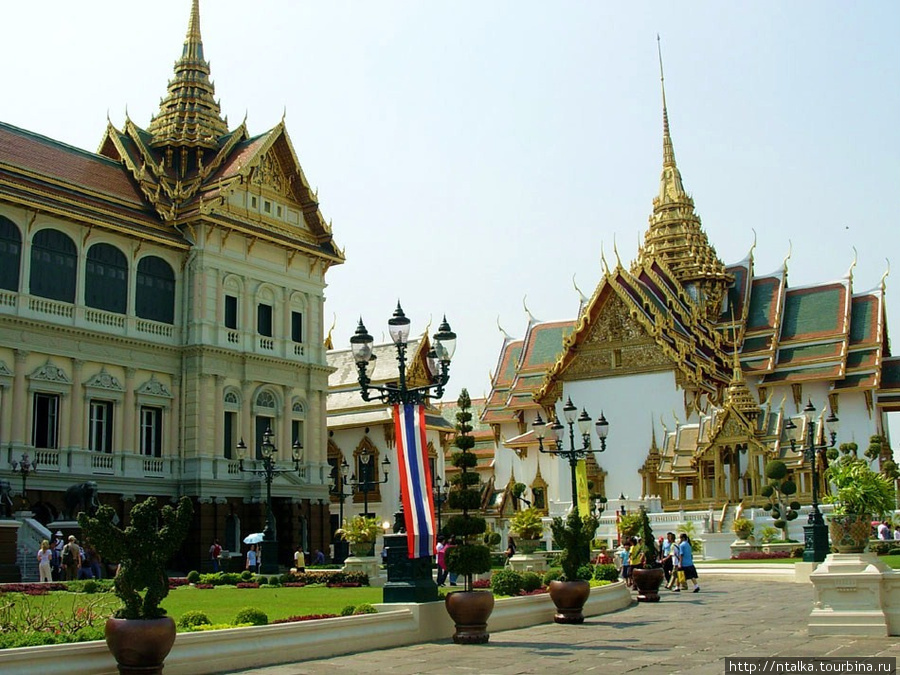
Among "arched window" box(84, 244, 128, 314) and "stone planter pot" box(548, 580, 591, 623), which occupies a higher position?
"arched window" box(84, 244, 128, 314)

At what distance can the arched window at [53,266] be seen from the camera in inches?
1254

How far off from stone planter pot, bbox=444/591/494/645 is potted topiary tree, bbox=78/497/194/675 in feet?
14.2

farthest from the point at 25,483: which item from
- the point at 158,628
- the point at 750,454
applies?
the point at 750,454

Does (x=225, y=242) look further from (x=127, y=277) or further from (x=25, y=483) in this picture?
(x=25, y=483)

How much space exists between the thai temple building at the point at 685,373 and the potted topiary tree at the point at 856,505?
99.6 feet

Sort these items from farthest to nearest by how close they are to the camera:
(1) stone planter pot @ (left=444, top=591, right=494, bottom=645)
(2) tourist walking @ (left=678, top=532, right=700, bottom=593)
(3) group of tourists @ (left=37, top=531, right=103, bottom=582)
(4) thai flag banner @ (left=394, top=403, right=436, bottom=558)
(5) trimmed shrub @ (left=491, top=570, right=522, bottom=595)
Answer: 1. (3) group of tourists @ (left=37, top=531, right=103, bottom=582)
2. (2) tourist walking @ (left=678, top=532, right=700, bottom=593)
3. (5) trimmed shrub @ (left=491, top=570, right=522, bottom=595)
4. (4) thai flag banner @ (left=394, top=403, right=436, bottom=558)
5. (1) stone planter pot @ (left=444, top=591, right=494, bottom=645)

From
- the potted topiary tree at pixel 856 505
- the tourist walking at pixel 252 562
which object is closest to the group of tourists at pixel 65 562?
the tourist walking at pixel 252 562

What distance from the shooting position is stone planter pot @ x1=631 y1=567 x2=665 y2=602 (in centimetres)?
2116

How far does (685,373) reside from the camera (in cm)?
4997

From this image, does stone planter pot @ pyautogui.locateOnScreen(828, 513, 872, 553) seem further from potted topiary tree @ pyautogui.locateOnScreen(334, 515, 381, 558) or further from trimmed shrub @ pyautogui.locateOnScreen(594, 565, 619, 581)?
potted topiary tree @ pyautogui.locateOnScreen(334, 515, 381, 558)

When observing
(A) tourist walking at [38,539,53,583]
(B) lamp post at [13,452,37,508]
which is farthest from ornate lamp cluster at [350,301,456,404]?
(B) lamp post at [13,452,37,508]

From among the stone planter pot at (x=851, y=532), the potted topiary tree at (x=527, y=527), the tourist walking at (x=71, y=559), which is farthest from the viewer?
the potted topiary tree at (x=527, y=527)

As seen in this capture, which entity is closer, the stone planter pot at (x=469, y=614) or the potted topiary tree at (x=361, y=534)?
the stone planter pot at (x=469, y=614)

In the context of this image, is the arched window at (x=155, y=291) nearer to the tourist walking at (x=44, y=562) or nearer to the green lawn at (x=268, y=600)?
the tourist walking at (x=44, y=562)
